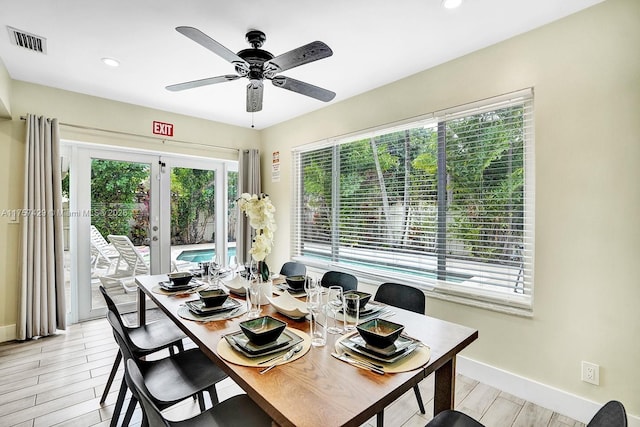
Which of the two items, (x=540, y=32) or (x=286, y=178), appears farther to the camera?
(x=286, y=178)

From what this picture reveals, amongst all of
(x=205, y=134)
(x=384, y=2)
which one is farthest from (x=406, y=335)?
(x=205, y=134)

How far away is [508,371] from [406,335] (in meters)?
1.46

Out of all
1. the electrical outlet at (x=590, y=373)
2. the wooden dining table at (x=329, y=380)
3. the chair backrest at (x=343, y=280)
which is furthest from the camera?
the chair backrest at (x=343, y=280)

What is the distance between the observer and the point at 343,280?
249 centimetres

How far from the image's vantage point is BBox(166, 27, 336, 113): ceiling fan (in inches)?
69.1

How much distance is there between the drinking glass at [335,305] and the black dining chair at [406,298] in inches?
24.0

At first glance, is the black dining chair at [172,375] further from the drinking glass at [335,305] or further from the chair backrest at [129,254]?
the chair backrest at [129,254]

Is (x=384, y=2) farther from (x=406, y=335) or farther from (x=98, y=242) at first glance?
(x=98, y=242)

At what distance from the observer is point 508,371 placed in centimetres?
229

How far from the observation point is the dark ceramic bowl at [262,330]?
1.24 meters

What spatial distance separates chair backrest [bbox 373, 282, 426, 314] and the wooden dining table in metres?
0.44

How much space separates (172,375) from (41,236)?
2.53 m

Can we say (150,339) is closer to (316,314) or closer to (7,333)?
(316,314)

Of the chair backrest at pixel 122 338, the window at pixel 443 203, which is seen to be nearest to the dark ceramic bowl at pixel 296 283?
the chair backrest at pixel 122 338
